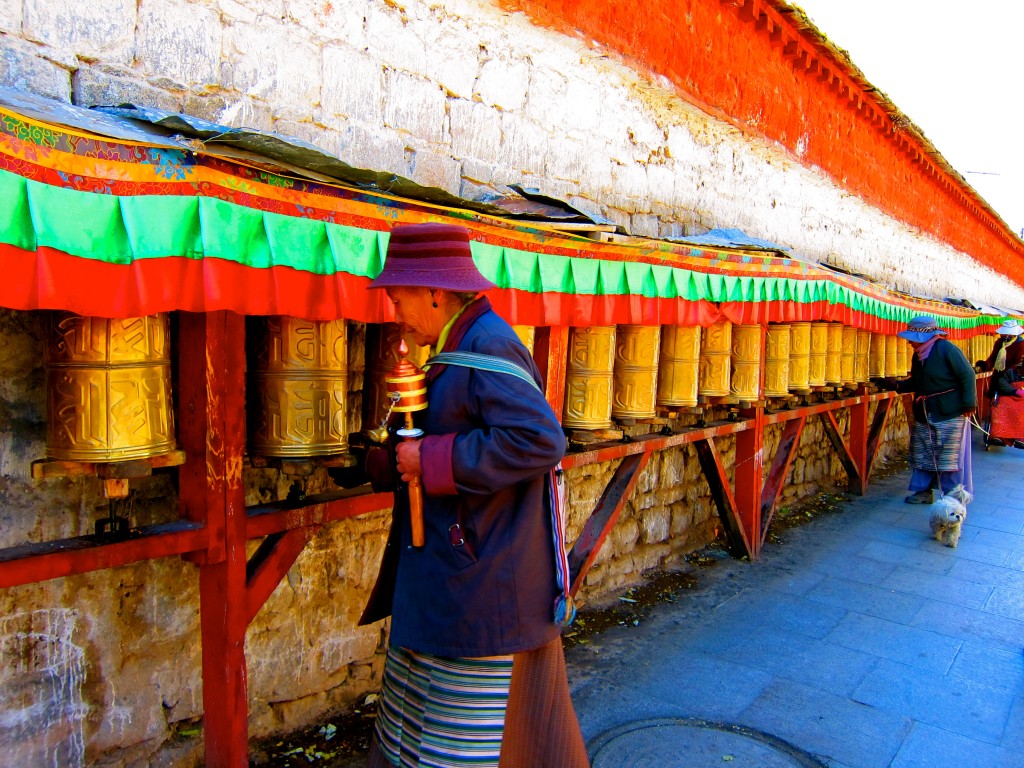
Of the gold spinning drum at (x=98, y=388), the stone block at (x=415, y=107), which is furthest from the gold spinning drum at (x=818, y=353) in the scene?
the gold spinning drum at (x=98, y=388)

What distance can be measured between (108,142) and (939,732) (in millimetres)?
3721

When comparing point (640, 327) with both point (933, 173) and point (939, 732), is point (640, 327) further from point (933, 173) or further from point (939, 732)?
point (933, 173)

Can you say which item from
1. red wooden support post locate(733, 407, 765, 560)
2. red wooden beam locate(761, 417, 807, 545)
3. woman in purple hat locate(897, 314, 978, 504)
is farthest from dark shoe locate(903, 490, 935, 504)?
red wooden support post locate(733, 407, 765, 560)

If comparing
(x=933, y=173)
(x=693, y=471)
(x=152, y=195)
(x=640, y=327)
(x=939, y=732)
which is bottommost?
(x=939, y=732)

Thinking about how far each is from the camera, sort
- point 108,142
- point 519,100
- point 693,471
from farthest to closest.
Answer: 1. point 693,471
2. point 519,100
3. point 108,142

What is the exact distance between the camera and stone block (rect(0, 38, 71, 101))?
2.19 m

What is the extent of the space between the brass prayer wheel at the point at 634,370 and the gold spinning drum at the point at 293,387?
1762 mm

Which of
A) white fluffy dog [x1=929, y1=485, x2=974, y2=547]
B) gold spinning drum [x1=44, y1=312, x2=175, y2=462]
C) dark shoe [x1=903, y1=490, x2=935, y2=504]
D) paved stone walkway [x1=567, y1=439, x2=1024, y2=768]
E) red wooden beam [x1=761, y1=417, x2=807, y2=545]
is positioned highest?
gold spinning drum [x1=44, y1=312, x2=175, y2=462]

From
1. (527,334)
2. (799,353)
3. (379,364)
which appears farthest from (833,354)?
(379,364)

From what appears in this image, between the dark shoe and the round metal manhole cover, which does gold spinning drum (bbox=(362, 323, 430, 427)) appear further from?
the dark shoe

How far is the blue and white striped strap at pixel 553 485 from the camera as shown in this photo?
1893 mm

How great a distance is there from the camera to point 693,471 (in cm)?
604

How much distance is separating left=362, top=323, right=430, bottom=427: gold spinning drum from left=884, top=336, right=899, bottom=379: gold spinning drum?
23.6 feet

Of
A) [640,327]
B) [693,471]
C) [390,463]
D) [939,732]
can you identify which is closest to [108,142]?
[390,463]
